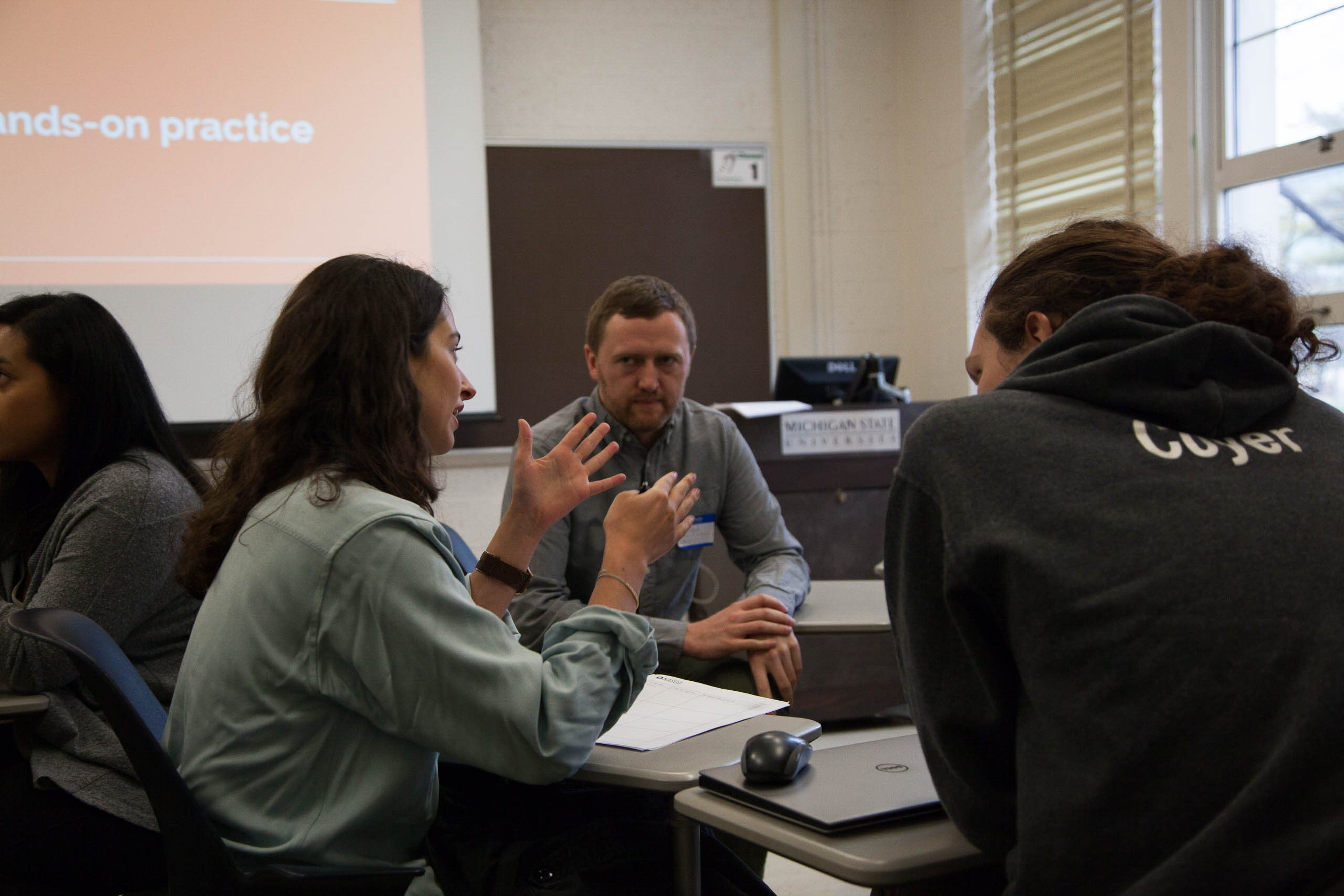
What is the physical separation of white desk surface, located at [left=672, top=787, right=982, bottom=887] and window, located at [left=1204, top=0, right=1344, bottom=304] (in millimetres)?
2695

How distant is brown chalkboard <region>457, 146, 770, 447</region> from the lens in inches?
165

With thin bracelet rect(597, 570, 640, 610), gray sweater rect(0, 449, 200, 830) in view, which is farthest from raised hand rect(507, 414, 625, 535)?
gray sweater rect(0, 449, 200, 830)

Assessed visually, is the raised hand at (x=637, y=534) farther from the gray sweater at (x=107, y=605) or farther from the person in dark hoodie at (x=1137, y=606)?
the gray sweater at (x=107, y=605)

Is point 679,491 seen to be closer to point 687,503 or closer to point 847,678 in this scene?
point 687,503

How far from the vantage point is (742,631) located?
1866mm

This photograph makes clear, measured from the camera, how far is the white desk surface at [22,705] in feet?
4.73

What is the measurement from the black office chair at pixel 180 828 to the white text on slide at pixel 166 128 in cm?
299

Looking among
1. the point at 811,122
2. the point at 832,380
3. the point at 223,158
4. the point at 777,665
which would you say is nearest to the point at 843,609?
the point at 777,665

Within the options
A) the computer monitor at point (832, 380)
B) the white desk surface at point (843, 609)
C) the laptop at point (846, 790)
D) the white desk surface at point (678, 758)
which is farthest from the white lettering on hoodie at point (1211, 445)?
the computer monitor at point (832, 380)

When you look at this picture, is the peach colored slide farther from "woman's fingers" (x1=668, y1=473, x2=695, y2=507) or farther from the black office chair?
the black office chair

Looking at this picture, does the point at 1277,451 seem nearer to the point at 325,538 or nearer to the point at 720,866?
the point at 720,866

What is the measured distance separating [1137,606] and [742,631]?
111 centimetres

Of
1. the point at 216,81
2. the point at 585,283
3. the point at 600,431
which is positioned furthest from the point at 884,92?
the point at 600,431

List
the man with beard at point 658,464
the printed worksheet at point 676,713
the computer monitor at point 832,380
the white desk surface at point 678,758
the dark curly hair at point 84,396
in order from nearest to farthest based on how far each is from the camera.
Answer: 1. the white desk surface at point 678,758
2. the printed worksheet at point 676,713
3. the dark curly hair at point 84,396
4. the man with beard at point 658,464
5. the computer monitor at point 832,380
